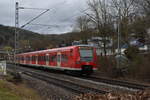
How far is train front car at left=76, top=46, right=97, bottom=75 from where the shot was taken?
27.2 metres

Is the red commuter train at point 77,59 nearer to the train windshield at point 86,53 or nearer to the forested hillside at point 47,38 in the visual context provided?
the train windshield at point 86,53

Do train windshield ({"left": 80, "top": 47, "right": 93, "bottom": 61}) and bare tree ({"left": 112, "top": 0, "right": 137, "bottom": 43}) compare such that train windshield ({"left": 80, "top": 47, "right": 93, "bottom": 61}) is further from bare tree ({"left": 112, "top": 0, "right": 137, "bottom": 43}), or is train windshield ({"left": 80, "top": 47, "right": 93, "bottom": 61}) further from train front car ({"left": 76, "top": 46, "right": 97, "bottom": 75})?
bare tree ({"left": 112, "top": 0, "right": 137, "bottom": 43})

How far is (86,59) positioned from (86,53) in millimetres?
601

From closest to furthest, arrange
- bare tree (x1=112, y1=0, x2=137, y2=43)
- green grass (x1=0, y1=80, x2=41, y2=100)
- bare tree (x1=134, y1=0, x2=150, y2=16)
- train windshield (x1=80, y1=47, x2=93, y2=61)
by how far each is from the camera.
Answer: green grass (x1=0, y1=80, x2=41, y2=100) < train windshield (x1=80, y1=47, x2=93, y2=61) < bare tree (x1=134, y1=0, x2=150, y2=16) < bare tree (x1=112, y1=0, x2=137, y2=43)

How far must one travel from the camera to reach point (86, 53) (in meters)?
27.9

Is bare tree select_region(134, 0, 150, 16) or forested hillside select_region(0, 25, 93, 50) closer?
bare tree select_region(134, 0, 150, 16)

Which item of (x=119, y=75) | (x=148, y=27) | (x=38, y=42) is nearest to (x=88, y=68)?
(x=119, y=75)

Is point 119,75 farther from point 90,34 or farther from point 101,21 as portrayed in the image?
point 90,34

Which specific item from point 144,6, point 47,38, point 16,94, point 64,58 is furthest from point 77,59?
point 47,38

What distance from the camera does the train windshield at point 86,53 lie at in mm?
27500

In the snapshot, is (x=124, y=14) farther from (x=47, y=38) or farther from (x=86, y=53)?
(x=47, y=38)

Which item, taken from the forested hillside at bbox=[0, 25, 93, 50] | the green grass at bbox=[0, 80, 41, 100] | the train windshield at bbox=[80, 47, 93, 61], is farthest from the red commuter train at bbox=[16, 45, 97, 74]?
the forested hillside at bbox=[0, 25, 93, 50]

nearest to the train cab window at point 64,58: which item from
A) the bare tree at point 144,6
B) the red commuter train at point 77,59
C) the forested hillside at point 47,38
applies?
the red commuter train at point 77,59

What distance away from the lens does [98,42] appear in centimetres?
4400
